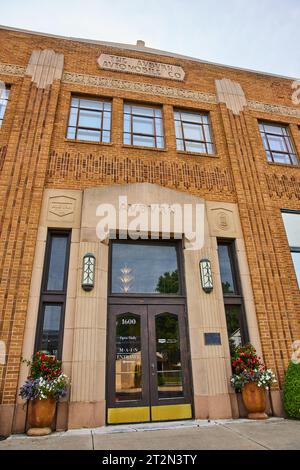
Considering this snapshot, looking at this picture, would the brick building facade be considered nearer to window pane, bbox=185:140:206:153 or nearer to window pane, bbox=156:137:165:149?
window pane, bbox=185:140:206:153

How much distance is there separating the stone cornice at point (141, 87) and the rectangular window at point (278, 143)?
0.59 metres

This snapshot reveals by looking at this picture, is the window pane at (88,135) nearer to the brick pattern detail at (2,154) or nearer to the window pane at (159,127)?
the window pane at (159,127)

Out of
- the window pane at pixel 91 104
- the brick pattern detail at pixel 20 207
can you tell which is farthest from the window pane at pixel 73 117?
the brick pattern detail at pixel 20 207

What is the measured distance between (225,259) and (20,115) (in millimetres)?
7263

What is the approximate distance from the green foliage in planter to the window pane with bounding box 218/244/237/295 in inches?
87.9

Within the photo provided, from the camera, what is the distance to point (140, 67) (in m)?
10.5

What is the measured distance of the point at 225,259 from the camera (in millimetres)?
8367

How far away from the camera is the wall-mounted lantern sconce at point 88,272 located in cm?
678

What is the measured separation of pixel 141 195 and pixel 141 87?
14.8 feet

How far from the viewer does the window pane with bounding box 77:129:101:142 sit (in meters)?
9.11

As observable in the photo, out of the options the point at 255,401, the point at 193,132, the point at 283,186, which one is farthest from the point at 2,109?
the point at 255,401

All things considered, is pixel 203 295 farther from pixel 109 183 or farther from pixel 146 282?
pixel 109 183

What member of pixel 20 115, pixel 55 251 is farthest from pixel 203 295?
pixel 20 115
